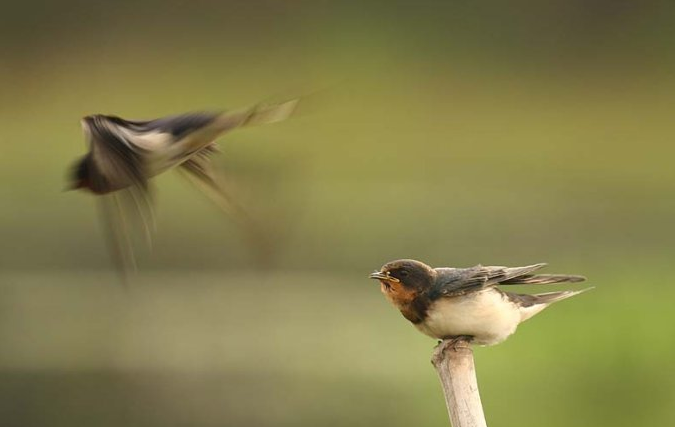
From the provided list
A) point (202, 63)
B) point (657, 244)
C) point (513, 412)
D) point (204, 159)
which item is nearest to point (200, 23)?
point (202, 63)

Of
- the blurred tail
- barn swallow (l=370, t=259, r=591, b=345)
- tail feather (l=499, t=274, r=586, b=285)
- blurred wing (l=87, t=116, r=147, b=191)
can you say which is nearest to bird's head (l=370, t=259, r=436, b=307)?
barn swallow (l=370, t=259, r=591, b=345)

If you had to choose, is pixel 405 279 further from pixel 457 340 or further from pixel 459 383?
pixel 459 383

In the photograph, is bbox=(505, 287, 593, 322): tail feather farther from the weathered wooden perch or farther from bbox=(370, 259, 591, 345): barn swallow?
the weathered wooden perch

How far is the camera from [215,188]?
2.14 meters

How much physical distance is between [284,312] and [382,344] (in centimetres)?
45

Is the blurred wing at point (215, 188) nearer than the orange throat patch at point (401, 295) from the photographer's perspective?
No

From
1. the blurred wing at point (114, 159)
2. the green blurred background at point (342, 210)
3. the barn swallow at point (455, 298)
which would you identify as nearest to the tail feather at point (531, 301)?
the barn swallow at point (455, 298)

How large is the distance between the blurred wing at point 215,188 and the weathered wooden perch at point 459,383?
0.45m

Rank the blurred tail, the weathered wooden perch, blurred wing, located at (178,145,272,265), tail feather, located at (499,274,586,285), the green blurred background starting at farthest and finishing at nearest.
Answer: the green blurred background
blurred wing, located at (178,145,272,265)
tail feather, located at (499,274,586,285)
the blurred tail
the weathered wooden perch

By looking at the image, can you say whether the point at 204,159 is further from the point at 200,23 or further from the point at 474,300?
the point at 200,23

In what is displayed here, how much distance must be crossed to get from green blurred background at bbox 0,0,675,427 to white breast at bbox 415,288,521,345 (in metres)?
0.34

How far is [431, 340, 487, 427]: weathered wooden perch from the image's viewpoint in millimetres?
1689

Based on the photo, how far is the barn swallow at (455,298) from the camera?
6.28 ft

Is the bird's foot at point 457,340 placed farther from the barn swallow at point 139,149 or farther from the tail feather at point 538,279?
the barn swallow at point 139,149
